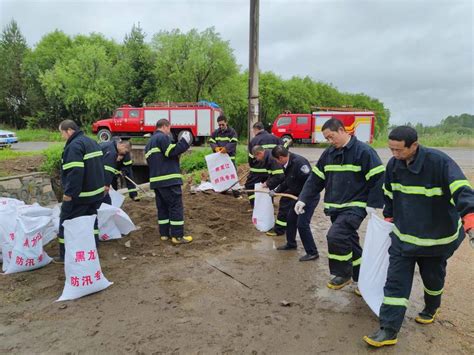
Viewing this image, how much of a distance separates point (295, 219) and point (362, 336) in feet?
6.75

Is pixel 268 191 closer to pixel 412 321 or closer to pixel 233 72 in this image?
pixel 412 321

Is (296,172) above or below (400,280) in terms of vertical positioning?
above

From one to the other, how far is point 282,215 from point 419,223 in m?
2.88

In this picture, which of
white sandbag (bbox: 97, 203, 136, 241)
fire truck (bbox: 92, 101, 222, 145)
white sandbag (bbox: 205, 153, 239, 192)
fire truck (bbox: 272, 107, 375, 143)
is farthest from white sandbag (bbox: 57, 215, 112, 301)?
fire truck (bbox: 272, 107, 375, 143)

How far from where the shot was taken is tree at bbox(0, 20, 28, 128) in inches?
1321

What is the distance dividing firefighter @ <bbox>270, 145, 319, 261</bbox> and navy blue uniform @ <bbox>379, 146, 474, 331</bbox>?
5.26 feet

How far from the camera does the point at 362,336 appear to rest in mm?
2928

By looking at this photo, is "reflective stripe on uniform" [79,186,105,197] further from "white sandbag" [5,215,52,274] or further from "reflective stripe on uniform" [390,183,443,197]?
"reflective stripe on uniform" [390,183,443,197]

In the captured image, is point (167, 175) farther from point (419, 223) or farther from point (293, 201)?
point (419, 223)

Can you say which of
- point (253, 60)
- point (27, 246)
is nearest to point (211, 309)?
point (27, 246)

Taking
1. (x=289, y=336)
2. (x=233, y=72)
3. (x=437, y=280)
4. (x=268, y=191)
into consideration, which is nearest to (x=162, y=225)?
(x=268, y=191)

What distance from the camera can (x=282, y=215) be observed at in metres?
5.52

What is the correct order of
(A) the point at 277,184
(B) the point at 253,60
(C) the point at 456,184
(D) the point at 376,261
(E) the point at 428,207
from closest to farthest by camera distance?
(C) the point at 456,184
(E) the point at 428,207
(D) the point at 376,261
(A) the point at 277,184
(B) the point at 253,60

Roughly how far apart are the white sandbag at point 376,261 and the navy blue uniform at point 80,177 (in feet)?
9.98
